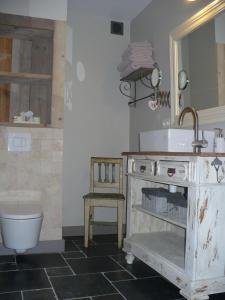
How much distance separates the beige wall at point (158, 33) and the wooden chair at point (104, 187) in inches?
14.3

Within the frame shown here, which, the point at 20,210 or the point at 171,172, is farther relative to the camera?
the point at 20,210

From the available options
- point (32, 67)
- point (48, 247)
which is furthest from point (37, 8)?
point (48, 247)

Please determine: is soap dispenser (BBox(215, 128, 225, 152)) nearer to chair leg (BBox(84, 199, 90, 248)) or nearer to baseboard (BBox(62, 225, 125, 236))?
chair leg (BBox(84, 199, 90, 248))

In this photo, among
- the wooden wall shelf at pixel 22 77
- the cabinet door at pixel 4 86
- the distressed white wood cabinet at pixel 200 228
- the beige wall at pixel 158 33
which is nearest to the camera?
the distressed white wood cabinet at pixel 200 228

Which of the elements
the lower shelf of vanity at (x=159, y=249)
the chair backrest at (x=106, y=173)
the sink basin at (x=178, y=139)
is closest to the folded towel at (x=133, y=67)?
the chair backrest at (x=106, y=173)

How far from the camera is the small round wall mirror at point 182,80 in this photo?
250 centimetres

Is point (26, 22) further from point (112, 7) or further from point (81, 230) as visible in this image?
point (81, 230)

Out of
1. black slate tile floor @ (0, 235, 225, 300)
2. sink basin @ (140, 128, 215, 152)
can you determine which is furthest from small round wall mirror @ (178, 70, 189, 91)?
black slate tile floor @ (0, 235, 225, 300)

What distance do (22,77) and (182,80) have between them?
4.71 feet

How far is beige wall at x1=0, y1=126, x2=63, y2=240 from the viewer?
8.77ft

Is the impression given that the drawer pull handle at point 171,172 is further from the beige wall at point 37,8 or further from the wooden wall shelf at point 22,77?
the beige wall at point 37,8

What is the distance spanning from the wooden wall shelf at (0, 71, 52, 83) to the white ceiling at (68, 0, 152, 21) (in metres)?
0.97

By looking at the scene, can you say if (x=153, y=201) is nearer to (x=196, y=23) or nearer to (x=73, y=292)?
(x=73, y=292)

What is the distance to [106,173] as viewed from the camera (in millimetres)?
3275
